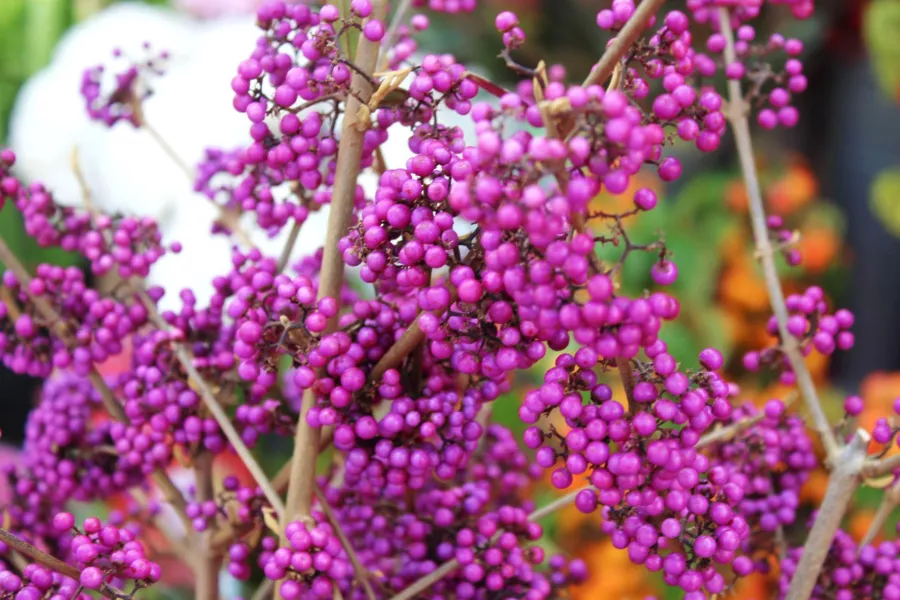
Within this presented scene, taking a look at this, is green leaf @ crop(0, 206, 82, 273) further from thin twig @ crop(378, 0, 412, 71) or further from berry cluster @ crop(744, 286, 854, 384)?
berry cluster @ crop(744, 286, 854, 384)

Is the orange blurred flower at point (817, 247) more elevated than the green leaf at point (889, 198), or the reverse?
the green leaf at point (889, 198)

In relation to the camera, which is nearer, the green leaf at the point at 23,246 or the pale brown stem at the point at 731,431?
the pale brown stem at the point at 731,431

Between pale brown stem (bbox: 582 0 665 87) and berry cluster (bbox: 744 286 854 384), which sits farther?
berry cluster (bbox: 744 286 854 384)

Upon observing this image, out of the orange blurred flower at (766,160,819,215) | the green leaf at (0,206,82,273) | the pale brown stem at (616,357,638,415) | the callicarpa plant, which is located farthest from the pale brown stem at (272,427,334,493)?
the orange blurred flower at (766,160,819,215)

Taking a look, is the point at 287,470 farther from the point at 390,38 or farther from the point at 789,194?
the point at 789,194

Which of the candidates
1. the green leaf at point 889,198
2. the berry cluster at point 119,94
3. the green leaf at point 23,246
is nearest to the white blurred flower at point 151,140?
the green leaf at point 23,246

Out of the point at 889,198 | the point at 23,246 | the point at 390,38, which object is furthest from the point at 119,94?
the point at 889,198

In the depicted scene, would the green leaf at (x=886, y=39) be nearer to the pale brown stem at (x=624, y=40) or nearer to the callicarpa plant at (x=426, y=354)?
the callicarpa plant at (x=426, y=354)
